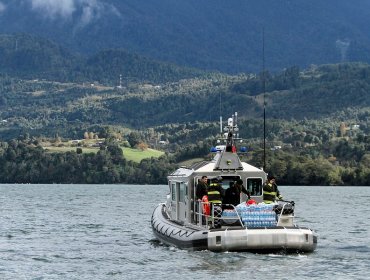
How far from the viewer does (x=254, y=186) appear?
1857 inches

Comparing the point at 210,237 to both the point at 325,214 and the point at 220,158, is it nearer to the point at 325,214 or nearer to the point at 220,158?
the point at 220,158

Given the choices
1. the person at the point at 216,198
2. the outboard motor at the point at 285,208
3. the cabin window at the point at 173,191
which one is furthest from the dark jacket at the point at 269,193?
the cabin window at the point at 173,191

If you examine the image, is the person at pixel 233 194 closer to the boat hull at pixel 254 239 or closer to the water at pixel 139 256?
the boat hull at pixel 254 239

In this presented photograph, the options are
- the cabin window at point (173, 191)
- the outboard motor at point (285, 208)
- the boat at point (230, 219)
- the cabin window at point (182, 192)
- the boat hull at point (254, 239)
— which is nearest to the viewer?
the boat hull at point (254, 239)

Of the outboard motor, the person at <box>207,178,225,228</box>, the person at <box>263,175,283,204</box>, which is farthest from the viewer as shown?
the person at <box>263,175,283,204</box>

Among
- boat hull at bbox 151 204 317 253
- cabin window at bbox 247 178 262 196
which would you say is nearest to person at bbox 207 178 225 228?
boat hull at bbox 151 204 317 253

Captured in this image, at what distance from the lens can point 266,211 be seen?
1708 inches

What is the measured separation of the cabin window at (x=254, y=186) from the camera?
155 feet

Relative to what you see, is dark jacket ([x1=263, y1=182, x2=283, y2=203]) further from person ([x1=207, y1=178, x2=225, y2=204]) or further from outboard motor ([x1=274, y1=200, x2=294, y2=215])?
person ([x1=207, y1=178, x2=225, y2=204])

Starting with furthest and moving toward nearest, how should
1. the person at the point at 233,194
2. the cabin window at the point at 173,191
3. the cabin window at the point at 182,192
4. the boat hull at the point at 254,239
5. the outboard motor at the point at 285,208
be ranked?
the cabin window at the point at 173,191 < the cabin window at the point at 182,192 < the person at the point at 233,194 < the outboard motor at the point at 285,208 < the boat hull at the point at 254,239

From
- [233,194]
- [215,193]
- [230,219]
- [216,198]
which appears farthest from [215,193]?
[230,219]

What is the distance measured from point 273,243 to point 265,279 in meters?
3.74

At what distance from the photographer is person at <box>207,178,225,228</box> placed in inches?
1732

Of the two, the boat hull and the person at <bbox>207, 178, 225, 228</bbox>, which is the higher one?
the person at <bbox>207, 178, 225, 228</bbox>
